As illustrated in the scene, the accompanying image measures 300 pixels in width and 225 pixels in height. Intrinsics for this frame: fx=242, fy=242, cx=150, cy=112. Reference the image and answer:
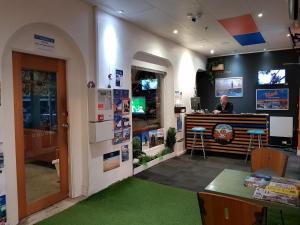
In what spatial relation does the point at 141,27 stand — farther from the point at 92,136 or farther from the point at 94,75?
the point at 92,136

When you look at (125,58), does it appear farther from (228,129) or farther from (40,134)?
(228,129)

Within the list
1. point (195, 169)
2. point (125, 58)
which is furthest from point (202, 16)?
point (195, 169)

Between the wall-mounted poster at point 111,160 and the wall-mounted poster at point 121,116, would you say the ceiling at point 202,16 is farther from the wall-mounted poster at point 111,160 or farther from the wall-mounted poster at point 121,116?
the wall-mounted poster at point 111,160

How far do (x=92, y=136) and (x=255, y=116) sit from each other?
404 centimetres

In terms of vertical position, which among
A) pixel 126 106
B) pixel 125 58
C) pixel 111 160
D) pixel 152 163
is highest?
pixel 125 58

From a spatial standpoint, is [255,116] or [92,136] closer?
[92,136]

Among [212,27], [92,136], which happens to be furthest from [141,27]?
[92,136]

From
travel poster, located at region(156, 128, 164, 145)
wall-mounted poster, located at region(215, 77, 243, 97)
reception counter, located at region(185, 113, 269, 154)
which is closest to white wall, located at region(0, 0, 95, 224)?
travel poster, located at region(156, 128, 164, 145)

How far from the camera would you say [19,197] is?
3.08 m

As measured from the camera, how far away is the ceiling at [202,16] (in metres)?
3.89

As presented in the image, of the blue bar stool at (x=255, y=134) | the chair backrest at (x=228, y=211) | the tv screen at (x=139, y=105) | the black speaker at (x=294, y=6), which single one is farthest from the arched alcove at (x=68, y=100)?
the blue bar stool at (x=255, y=134)

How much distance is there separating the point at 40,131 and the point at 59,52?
1168 millimetres

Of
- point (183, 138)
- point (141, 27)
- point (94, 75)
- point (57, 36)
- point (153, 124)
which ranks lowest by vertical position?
point (183, 138)

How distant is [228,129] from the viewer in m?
6.19
